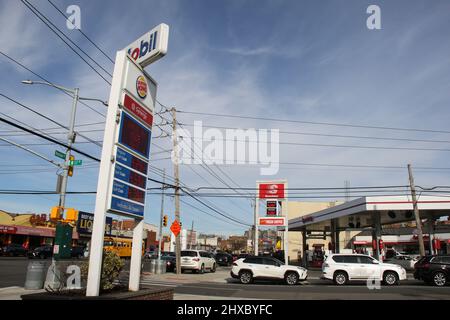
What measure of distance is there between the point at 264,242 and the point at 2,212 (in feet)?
201

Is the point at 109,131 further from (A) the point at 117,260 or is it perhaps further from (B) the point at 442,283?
(B) the point at 442,283

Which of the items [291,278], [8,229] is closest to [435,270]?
[291,278]

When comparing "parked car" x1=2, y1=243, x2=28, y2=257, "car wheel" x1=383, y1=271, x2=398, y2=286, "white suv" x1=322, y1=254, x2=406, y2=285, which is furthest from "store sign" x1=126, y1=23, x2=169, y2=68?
"parked car" x1=2, y1=243, x2=28, y2=257

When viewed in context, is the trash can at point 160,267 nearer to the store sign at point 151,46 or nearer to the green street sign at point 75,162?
the green street sign at point 75,162

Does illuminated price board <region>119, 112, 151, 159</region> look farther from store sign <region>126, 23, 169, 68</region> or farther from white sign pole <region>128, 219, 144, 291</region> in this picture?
white sign pole <region>128, 219, 144, 291</region>

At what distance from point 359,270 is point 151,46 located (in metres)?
16.6

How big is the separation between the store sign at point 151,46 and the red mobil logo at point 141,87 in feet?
1.28

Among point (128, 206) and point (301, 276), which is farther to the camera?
point (301, 276)

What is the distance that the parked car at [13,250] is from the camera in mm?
48625

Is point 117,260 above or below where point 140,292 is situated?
Answer: above

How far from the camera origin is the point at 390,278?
20500 millimetres

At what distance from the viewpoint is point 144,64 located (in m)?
10.0

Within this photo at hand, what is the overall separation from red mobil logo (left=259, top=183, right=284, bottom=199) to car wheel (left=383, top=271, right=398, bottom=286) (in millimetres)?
15195
